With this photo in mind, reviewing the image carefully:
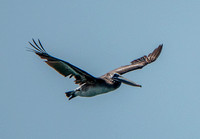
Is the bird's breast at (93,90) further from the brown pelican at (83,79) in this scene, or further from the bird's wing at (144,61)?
the bird's wing at (144,61)

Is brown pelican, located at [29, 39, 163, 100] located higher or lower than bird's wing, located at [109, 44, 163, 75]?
lower

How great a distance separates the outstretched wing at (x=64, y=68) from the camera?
1410 centimetres

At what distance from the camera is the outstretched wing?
14.1 meters

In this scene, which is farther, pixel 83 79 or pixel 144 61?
pixel 144 61

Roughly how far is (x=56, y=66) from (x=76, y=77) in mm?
976

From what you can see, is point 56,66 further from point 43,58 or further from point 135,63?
point 135,63

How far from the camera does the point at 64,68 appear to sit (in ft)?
48.4

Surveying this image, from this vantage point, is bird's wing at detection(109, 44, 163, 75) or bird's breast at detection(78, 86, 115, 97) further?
bird's wing at detection(109, 44, 163, 75)

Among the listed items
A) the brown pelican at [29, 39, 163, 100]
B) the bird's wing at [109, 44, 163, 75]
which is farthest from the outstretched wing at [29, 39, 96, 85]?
the bird's wing at [109, 44, 163, 75]

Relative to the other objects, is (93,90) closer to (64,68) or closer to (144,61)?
(64,68)

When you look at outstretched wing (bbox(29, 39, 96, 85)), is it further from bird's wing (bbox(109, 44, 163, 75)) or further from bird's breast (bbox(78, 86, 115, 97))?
bird's wing (bbox(109, 44, 163, 75))

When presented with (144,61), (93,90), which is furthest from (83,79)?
(144,61)

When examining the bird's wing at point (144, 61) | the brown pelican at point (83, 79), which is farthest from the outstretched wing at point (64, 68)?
the bird's wing at point (144, 61)

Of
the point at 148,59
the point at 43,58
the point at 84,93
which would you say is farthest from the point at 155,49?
the point at 43,58
